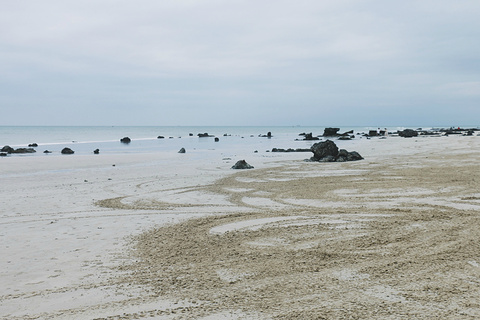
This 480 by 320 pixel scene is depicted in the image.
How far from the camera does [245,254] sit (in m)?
6.12

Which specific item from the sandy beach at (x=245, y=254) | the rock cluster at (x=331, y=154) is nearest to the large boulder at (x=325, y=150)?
the rock cluster at (x=331, y=154)

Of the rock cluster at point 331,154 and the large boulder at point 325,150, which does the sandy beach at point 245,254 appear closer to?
the rock cluster at point 331,154

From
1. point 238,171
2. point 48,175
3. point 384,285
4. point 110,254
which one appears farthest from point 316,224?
point 48,175

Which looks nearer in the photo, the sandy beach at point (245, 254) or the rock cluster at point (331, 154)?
the sandy beach at point (245, 254)

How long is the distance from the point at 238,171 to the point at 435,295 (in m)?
14.6

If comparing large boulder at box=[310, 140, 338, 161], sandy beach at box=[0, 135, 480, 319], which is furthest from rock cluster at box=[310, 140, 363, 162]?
sandy beach at box=[0, 135, 480, 319]

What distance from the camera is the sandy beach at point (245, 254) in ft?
14.1

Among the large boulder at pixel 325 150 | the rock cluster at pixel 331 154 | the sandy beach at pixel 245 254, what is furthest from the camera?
the large boulder at pixel 325 150

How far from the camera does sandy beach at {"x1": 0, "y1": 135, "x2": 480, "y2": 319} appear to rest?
4.31m

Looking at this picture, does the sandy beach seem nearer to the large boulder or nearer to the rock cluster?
the rock cluster

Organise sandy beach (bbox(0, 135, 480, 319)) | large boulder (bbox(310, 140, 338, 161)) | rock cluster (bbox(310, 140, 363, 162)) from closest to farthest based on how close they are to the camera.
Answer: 1. sandy beach (bbox(0, 135, 480, 319))
2. rock cluster (bbox(310, 140, 363, 162))
3. large boulder (bbox(310, 140, 338, 161))

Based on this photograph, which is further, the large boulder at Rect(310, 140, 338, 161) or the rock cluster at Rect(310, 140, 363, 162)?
the large boulder at Rect(310, 140, 338, 161)

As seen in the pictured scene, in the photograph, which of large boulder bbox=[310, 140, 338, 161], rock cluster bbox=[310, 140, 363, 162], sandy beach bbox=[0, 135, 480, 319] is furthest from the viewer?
large boulder bbox=[310, 140, 338, 161]

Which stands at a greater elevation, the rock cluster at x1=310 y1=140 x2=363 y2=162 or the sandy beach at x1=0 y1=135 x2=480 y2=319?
the rock cluster at x1=310 y1=140 x2=363 y2=162
